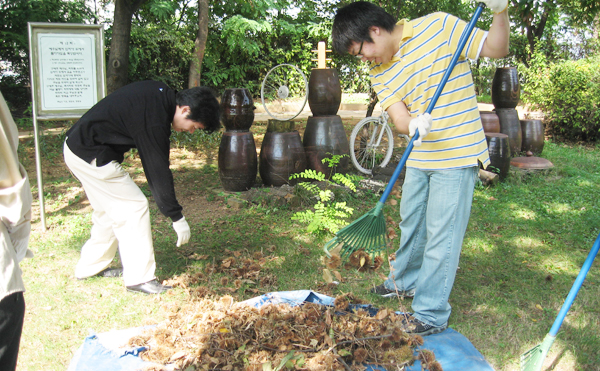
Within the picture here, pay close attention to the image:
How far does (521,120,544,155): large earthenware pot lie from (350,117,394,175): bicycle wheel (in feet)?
8.61

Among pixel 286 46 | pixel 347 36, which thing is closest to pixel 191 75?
pixel 286 46

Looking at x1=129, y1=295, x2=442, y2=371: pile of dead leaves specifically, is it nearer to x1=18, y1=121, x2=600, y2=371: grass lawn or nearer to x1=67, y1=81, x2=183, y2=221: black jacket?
x1=18, y1=121, x2=600, y2=371: grass lawn

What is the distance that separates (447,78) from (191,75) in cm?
776

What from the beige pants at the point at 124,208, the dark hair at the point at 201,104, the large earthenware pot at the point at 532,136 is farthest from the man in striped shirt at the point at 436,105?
the large earthenware pot at the point at 532,136

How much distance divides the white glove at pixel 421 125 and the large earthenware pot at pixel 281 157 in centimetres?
323

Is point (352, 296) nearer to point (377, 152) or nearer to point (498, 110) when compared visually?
point (377, 152)

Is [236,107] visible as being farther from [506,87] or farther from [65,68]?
[506,87]

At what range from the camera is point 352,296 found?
299cm

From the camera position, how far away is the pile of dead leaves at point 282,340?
2.30 m

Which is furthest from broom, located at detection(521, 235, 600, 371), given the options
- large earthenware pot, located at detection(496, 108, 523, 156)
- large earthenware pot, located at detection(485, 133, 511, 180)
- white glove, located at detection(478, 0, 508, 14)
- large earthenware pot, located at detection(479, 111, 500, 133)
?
large earthenware pot, located at detection(496, 108, 523, 156)

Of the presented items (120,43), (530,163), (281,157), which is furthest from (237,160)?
(530,163)

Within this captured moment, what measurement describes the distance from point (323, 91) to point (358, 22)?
11.3 feet

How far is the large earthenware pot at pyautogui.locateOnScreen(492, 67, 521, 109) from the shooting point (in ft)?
23.9

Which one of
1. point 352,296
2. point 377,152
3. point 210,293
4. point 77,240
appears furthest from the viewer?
point 377,152
